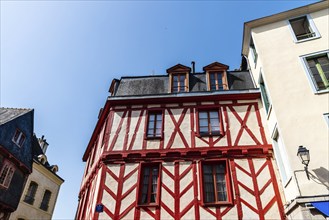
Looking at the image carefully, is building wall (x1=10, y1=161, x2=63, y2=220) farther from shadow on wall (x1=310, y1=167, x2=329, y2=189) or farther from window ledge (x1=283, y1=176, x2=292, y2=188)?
shadow on wall (x1=310, y1=167, x2=329, y2=189)

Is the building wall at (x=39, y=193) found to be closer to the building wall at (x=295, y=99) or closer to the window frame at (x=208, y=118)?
the window frame at (x=208, y=118)

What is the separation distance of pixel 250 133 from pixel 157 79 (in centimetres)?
477

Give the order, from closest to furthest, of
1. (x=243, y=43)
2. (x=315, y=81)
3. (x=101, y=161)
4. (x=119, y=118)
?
(x=315, y=81) < (x=101, y=161) < (x=119, y=118) < (x=243, y=43)

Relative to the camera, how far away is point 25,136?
15102 mm

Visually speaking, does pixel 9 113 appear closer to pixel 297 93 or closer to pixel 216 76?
pixel 216 76

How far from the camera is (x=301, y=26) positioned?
353 inches

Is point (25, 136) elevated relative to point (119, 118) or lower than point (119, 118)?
elevated

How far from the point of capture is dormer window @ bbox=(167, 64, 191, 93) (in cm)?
993

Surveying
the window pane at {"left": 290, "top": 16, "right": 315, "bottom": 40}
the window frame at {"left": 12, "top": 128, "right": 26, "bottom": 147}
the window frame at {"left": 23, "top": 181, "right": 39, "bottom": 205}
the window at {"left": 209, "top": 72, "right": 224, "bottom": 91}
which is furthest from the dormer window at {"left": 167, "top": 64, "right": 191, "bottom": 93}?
the window frame at {"left": 23, "top": 181, "right": 39, "bottom": 205}

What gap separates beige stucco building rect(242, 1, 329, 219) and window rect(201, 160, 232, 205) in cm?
171

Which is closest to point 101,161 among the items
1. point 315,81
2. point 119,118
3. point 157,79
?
point 119,118

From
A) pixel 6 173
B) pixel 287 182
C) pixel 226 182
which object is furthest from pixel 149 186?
pixel 6 173

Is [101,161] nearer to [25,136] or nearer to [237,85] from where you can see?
[237,85]

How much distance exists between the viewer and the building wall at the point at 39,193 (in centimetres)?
1473
